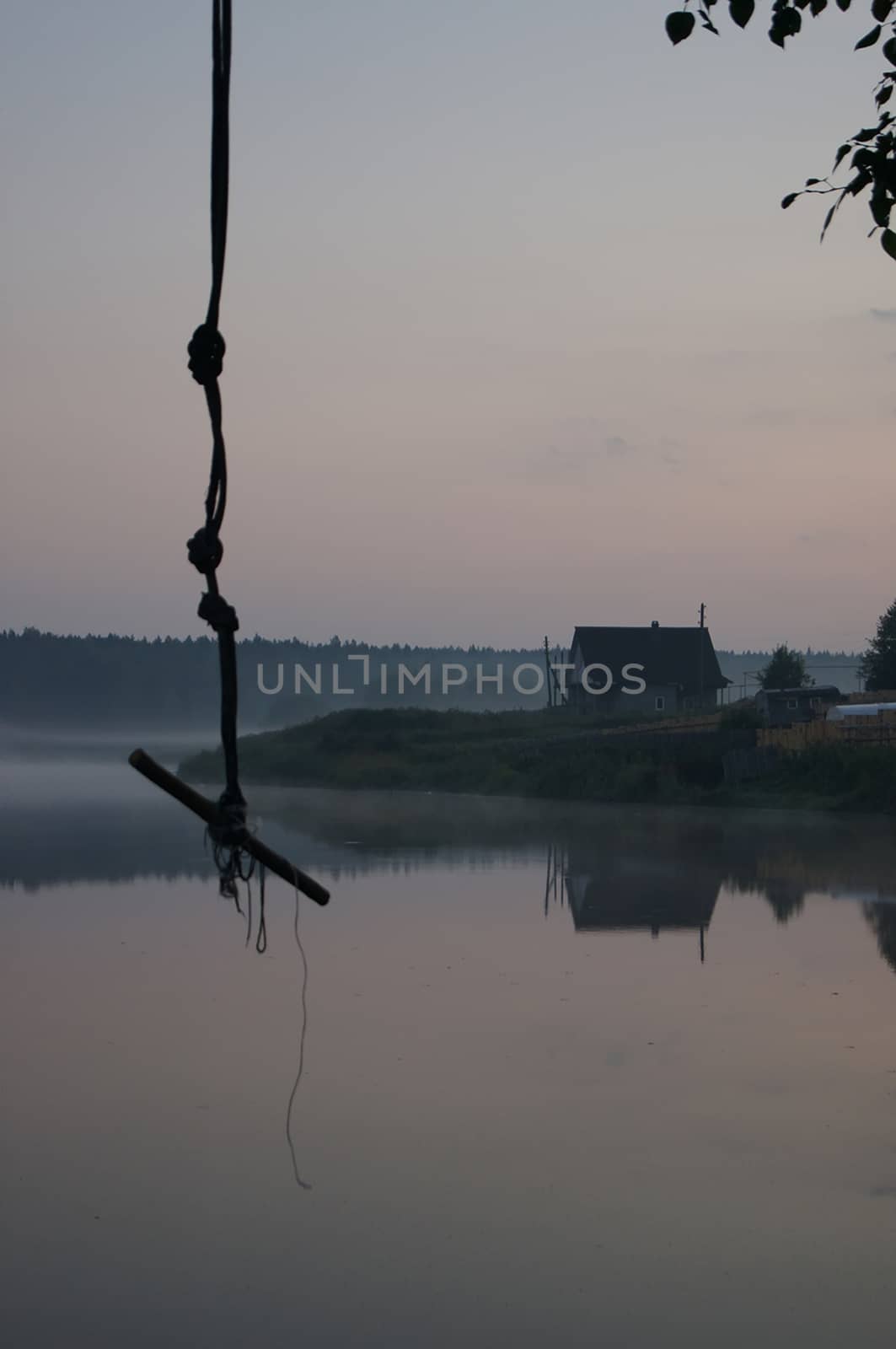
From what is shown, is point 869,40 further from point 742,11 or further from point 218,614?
point 218,614

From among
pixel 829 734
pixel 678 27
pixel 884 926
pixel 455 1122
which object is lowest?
pixel 455 1122

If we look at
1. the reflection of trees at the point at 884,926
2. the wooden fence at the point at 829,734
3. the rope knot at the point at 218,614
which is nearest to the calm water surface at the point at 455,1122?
the reflection of trees at the point at 884,926

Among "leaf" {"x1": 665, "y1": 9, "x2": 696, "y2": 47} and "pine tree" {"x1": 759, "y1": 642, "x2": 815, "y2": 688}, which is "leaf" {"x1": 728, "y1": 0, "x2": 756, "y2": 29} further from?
"pine tree" {"x1": 759, "y1": 642, "x2": 815, "y2": 688}

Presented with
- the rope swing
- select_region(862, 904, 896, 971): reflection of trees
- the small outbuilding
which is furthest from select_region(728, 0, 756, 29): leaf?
the small outbuilding

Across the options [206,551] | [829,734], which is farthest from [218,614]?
[829,734]

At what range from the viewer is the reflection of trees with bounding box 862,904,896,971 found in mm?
16594

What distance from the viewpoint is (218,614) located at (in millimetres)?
4160

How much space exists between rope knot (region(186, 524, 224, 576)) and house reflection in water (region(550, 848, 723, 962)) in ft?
43.1

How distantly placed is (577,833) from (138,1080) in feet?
67.5

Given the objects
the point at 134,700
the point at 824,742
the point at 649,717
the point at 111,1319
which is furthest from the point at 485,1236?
the point at 134,700

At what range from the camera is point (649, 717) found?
58625 mm

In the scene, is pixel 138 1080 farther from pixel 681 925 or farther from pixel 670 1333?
pixel 681 925

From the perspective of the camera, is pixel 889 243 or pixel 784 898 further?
pixel 784 898

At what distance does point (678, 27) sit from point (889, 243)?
1.05 meters
